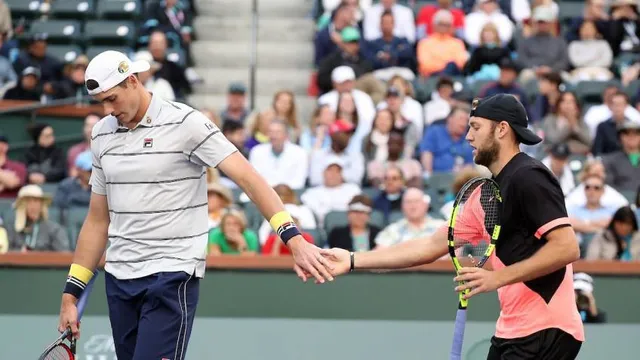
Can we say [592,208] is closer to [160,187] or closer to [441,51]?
[441,51]

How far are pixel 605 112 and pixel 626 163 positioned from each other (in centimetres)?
122

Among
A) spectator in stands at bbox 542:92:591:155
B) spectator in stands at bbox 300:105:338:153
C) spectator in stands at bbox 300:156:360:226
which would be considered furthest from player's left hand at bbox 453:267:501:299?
spectator in stands at bbox 542:92:591:155

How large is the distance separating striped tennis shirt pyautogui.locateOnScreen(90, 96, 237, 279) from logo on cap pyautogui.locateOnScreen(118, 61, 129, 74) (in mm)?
208

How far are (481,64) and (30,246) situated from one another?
5.91 m

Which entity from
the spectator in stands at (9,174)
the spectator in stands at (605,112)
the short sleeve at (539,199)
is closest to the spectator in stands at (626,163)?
the spectator in stands at (605,112)

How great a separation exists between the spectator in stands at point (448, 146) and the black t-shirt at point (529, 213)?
737 cm

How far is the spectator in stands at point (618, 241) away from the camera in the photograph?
10.3 metres

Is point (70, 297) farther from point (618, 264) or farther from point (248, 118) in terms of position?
point (248, 118)

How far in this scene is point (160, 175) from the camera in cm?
557

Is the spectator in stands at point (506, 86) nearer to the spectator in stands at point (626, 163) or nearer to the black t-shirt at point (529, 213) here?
the spectator in stands at point (626, 163)

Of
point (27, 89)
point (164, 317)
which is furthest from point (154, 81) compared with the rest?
point (164, 317)

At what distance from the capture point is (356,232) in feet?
35.0

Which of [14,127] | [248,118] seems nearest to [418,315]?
[248,118]

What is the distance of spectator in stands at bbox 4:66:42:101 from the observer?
1409 cm
